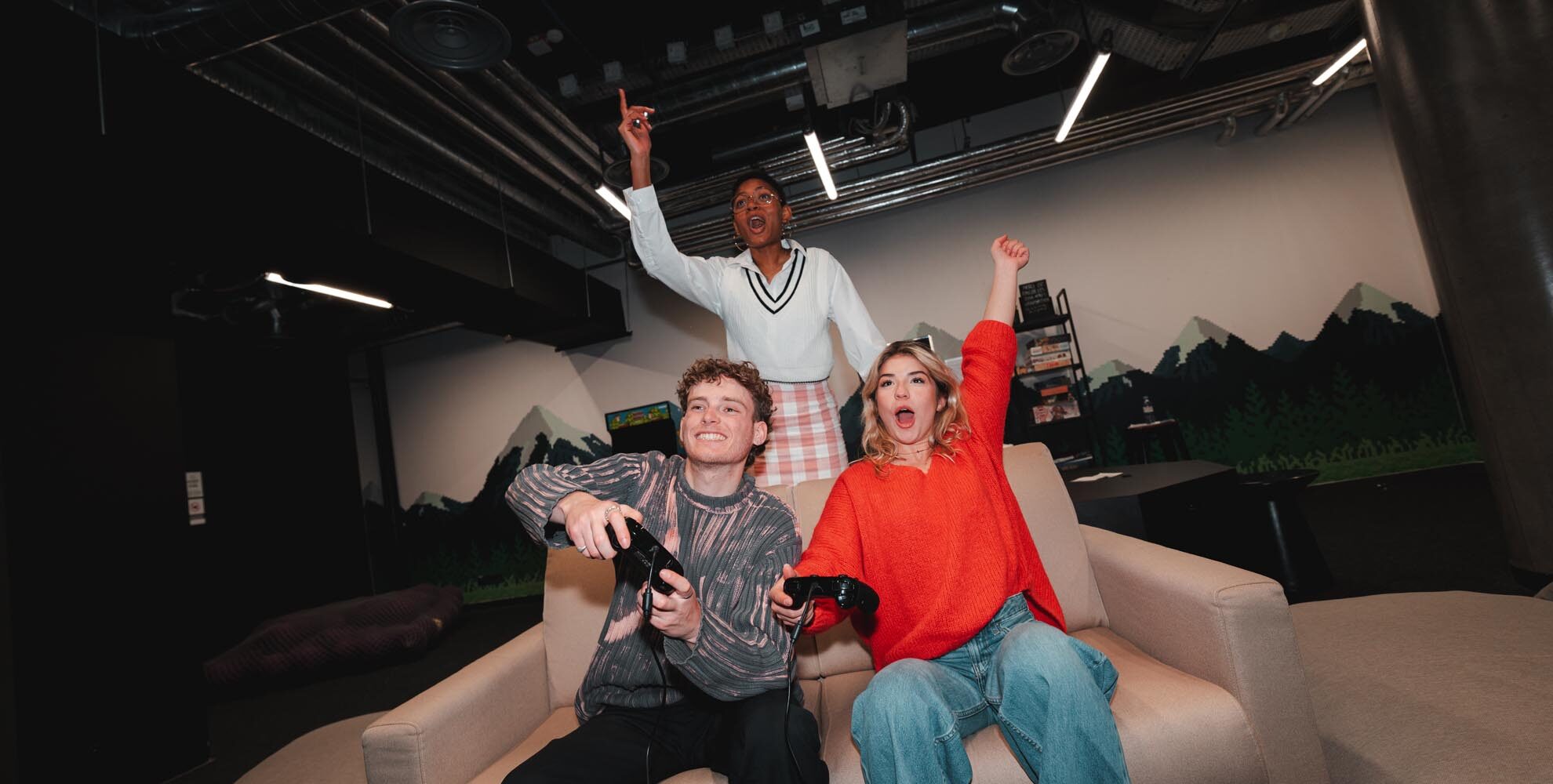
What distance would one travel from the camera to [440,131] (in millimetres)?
5160

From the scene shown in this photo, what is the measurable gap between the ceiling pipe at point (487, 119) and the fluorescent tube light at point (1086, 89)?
12.3 feet

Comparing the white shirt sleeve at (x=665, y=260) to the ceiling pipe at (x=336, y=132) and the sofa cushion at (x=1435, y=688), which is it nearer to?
the sofa cushion at (x=1435, y=688)

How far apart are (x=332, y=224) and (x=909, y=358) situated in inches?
148

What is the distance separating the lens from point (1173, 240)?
6375mm

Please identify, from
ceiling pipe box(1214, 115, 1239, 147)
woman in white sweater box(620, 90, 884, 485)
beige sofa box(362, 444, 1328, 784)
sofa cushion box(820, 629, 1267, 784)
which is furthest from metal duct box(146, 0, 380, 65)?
ceiling pipe box(1214, 115, 1239, 147)

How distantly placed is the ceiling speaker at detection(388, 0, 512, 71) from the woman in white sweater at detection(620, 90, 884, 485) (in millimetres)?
764

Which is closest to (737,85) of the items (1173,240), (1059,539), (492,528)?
(1059,539)

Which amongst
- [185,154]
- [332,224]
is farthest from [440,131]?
[185,154]

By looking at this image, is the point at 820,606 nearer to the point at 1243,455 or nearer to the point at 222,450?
the point at 1243,455

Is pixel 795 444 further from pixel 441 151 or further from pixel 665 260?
pixel 441 151

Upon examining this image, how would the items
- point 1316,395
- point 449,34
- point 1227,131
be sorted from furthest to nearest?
1. point 1316,395
2. point 1227,131
3. point 449,34

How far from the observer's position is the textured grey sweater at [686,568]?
144 cm

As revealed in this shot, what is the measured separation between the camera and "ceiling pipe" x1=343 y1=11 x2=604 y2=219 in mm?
3441

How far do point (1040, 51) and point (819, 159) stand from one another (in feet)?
5.16
